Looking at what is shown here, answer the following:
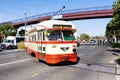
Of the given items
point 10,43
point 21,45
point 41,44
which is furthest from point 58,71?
point 10,43

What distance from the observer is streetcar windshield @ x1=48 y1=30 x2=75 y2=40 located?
16891 mm

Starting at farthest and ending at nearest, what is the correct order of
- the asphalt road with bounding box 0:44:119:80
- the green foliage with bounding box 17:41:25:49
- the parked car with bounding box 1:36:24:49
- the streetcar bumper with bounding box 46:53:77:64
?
the parked car with bounding box 1:36:24:49
the green foliage with bounding box 17:41:25:49
the streetcar bumper with bounding box 46:53:77:64
the asphalt road with bounding box 0:44:119:80

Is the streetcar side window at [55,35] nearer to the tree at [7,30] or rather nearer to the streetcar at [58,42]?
the streetcar at [58,42]

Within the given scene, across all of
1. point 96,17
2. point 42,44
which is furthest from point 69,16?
point 42,44

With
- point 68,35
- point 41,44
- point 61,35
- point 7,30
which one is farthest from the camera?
point 7,30

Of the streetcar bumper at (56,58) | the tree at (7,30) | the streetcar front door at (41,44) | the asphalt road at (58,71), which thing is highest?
the tree at (7,30)

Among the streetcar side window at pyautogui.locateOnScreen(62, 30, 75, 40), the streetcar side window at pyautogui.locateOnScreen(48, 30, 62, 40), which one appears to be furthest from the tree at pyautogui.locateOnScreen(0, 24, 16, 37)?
the streetcar side window at pyautogui.locateOnScreen(48, 30, 62, 40)

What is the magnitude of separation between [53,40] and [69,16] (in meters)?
42.1

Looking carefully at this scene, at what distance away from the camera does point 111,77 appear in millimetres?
12570

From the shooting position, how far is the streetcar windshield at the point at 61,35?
55.4 ft

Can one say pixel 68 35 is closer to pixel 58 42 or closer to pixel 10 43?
pixel 58 42

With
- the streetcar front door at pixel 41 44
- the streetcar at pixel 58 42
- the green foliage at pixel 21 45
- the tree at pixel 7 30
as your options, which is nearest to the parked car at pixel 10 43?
the green foliage at pixel 21 45

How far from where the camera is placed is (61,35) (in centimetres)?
1706

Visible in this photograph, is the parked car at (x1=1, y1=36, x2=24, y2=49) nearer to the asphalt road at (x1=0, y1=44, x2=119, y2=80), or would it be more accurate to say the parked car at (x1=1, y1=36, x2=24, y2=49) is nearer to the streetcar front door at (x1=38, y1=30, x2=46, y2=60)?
the asphalt road at (x1=0, y1=44, x2=119, y2=80)
